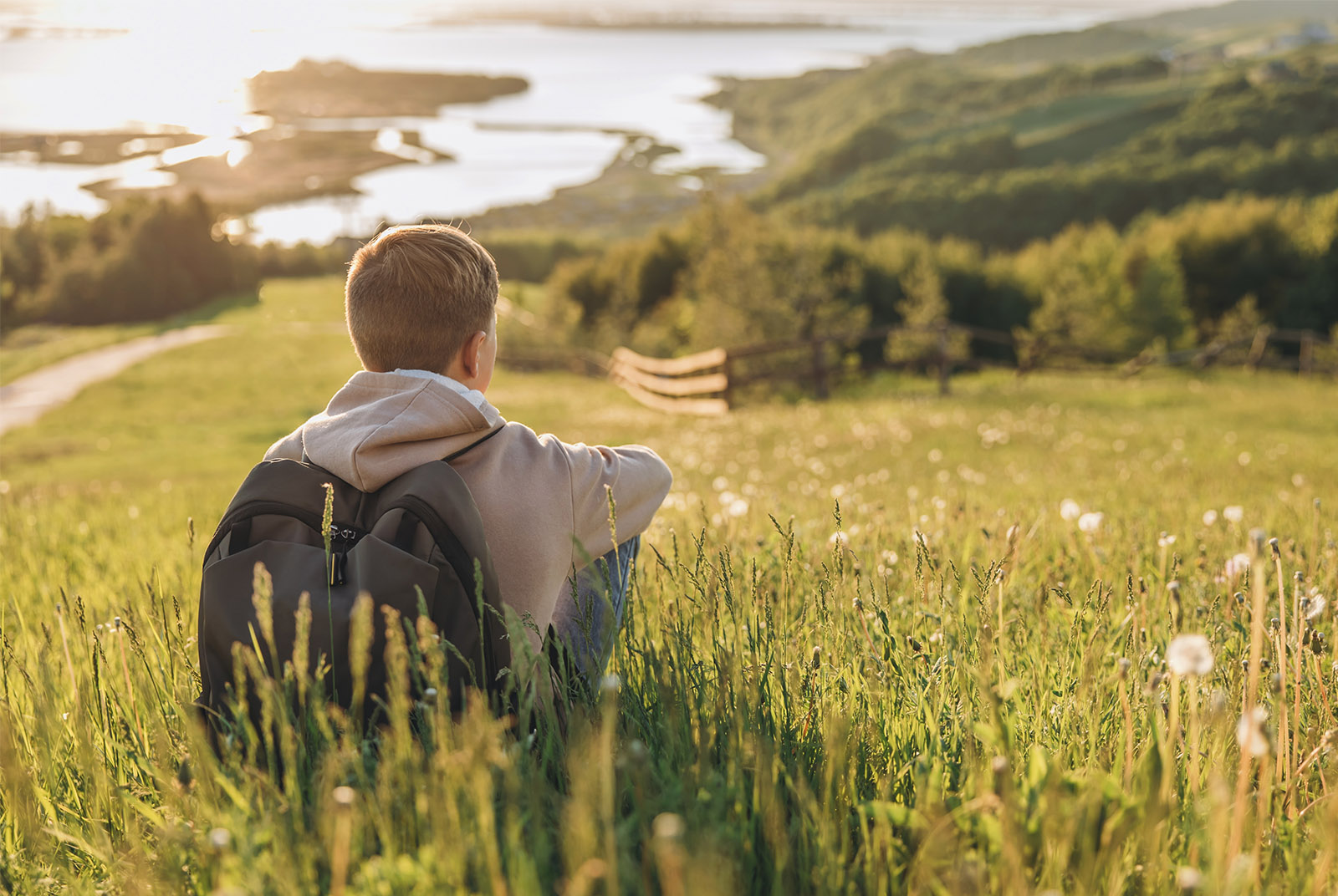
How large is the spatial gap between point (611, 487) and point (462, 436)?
39 cm

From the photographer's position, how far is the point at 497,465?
204 cm

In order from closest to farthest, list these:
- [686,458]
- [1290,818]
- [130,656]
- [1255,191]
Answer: [1290,818]
[130,656]
[686,458]
[1255,191]

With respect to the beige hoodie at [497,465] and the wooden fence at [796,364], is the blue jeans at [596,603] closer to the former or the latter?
the beige hoodie at [497,465]

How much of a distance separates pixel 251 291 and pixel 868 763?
194ft

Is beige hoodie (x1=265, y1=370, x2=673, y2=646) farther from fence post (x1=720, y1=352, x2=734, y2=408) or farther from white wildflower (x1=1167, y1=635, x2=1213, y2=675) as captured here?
fence post (x1=720, y1=352, x2=734, y2=408)

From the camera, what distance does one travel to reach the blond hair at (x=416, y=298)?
2.10m

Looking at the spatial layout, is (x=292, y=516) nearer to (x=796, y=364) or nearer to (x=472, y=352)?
(x=472, y=352)

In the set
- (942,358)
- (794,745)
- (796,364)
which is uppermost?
(794,745)

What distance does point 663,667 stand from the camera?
Answer: 2.02m

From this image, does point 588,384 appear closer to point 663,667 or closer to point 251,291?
point 663,667

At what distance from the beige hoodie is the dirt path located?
24135 millimetres

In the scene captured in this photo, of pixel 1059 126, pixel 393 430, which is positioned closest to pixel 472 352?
pixel 393 430

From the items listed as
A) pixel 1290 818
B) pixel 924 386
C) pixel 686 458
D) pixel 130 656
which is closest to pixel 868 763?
pixel 1290 818

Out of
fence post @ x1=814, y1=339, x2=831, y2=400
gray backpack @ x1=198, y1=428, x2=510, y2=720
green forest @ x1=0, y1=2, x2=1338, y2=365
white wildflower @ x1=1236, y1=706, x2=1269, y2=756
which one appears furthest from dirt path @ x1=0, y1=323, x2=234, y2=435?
white wildflower @ x1=1236, y1=706, x2=1269, y2=756
